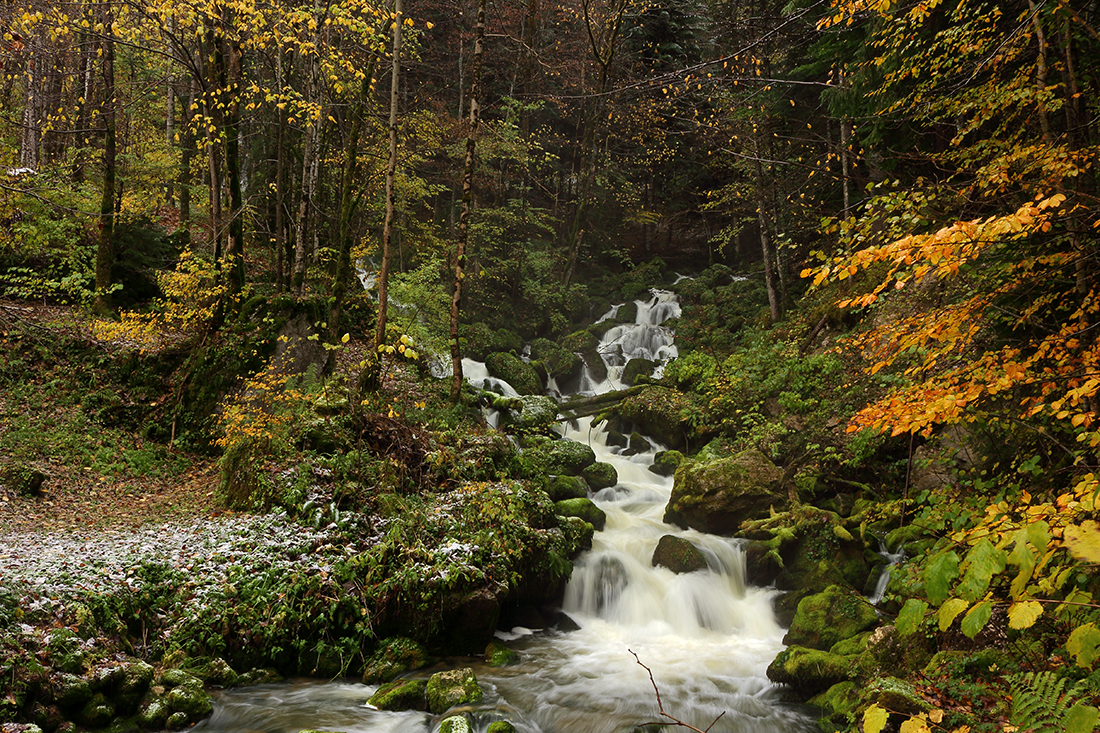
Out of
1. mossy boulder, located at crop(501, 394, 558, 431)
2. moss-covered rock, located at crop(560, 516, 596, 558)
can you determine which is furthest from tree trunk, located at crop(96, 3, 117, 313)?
moss-covered rock, located at crop(560, 516, 596, 558)

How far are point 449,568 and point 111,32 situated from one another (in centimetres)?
1125

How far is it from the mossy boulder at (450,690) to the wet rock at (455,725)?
53 centimetres

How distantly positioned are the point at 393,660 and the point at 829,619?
17.5 feet

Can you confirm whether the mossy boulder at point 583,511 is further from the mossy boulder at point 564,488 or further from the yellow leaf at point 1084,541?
the yellow leaf at point 1084,541

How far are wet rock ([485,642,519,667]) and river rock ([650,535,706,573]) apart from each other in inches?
128

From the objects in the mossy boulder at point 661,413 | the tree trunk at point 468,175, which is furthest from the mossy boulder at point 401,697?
the mossy boulder at point 661,413

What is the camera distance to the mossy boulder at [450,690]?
5.75 meters

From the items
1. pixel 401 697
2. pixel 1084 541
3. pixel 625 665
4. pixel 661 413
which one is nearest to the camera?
pixel 1084 541

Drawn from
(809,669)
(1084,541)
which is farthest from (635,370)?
(1084,541)

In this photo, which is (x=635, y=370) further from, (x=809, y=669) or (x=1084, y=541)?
(x=1084, y=541)

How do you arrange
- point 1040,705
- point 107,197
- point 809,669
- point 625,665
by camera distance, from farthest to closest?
point 107,197
point 625,665
point 809,669
point 1040,705

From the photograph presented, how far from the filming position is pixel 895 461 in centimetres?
936

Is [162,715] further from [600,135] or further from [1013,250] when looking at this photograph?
[600,135]

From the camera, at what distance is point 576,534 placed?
954 cm
